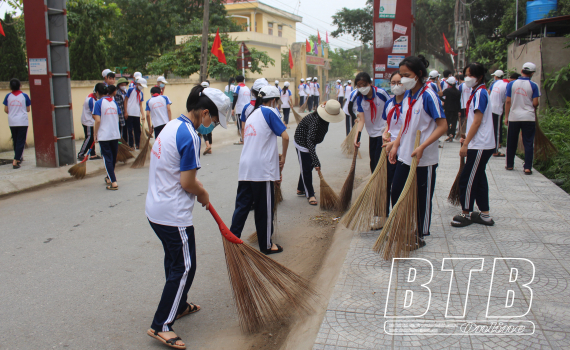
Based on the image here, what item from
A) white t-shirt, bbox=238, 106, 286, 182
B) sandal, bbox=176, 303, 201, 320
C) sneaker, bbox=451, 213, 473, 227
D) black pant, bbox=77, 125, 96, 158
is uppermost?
white t-shirt, bbox=238, 106, 286, 182

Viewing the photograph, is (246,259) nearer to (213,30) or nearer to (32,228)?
(32,228)

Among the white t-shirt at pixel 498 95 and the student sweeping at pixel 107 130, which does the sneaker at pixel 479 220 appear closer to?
the white t-shirt at pixel 498 95

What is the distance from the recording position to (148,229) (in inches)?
205

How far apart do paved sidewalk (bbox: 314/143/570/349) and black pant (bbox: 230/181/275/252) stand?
844 mm

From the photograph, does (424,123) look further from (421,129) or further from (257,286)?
(257,286)

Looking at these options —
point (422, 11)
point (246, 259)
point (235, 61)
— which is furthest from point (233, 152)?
point (422, 11)

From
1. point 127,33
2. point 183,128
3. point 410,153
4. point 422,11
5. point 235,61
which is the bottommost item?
point 410,153

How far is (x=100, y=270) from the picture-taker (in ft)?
13.3

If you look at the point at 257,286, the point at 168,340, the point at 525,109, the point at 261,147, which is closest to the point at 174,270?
the point at 168,340

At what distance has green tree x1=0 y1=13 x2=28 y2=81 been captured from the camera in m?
12.9

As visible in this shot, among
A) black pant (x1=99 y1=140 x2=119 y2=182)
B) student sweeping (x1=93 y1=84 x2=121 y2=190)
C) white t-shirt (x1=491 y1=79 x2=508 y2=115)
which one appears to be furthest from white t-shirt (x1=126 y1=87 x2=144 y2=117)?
white t-shirt (x1=491 y1=79 x2=508 y2=115)

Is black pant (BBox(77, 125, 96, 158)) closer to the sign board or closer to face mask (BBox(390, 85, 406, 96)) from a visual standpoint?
the sign board

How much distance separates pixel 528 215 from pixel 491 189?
128 centimetres

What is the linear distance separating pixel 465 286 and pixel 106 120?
5.80m
